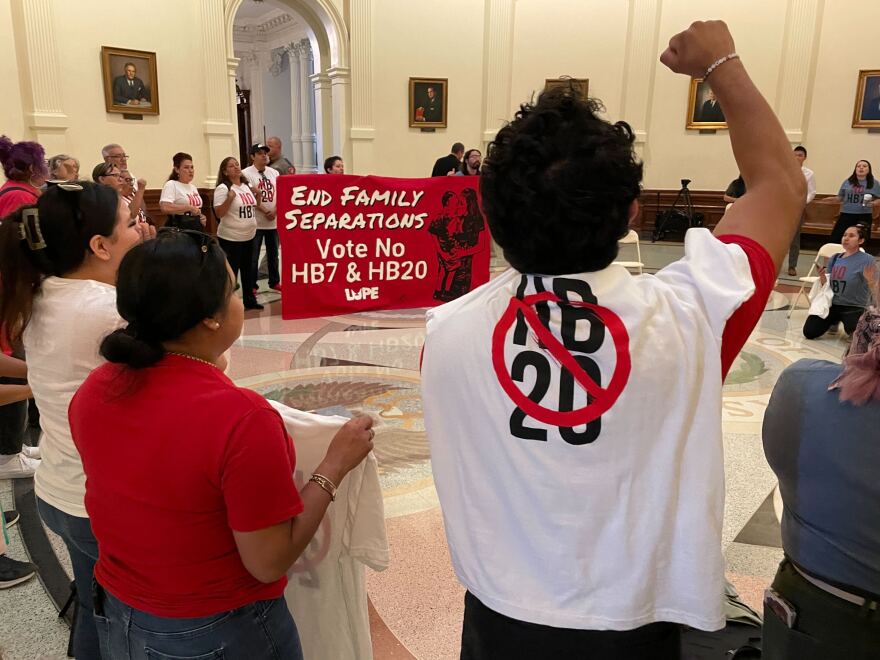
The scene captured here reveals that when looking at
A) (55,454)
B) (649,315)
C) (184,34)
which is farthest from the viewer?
(184,34)

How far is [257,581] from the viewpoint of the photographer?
1274 millimetres

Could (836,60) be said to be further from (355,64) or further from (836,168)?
(355,64)

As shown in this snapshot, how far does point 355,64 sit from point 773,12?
7.00 m

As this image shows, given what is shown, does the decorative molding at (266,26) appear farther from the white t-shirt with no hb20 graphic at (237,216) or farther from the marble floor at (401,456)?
the marble floor at (401,456)

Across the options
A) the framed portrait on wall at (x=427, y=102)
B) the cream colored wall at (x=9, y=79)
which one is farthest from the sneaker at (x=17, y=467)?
the framed portrait on wall at (x=427, y=102)

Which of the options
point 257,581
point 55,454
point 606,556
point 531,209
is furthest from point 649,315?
point 55,454

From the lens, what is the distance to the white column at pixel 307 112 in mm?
16422

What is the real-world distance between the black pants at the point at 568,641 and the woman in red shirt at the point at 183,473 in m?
0.37

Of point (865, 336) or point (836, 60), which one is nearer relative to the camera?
point (865, 336)

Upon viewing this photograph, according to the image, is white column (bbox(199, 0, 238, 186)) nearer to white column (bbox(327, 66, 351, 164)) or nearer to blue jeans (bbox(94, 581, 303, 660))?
white column (bbox(327, 66, 351, 164))

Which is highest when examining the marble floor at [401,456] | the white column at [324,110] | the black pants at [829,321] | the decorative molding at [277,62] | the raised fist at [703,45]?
the decorative molding at [277,62]

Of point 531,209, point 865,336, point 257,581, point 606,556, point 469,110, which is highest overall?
point 469,110

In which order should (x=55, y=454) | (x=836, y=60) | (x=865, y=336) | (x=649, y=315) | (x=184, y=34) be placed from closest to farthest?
(x=649, y=315) < (x=865, y=336) < (x=55, y=454) < (x=184, y=34) < (x=836, y=60)

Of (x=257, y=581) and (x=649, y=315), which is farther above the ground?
(x=649, y=315)
